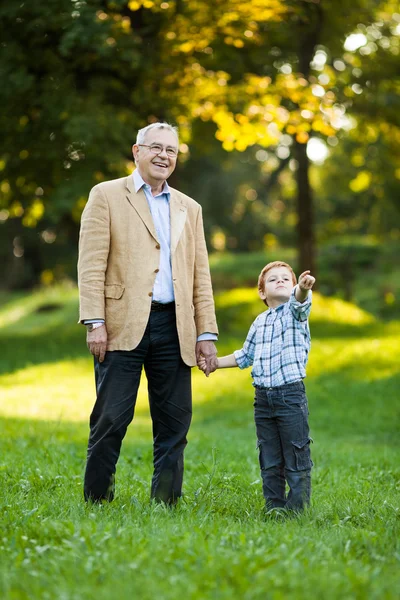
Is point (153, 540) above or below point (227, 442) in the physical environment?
above

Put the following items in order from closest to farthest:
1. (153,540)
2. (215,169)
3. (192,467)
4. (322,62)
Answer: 1. (153,540)
2. (192,467)
3. (322,62)
4. (215,169)

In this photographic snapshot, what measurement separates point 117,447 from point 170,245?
1.24 meters

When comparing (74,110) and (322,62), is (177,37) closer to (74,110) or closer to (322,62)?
(74,110)

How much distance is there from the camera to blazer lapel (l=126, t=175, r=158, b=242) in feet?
17.3

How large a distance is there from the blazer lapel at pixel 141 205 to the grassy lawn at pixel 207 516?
1625 mm

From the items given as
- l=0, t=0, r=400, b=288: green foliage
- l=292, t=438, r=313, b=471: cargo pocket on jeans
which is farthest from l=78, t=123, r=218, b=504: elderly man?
l=0, t=0, r=400, b=288: green foliage

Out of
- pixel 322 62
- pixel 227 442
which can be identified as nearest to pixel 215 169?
pixel 322 62

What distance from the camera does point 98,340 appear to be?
511 cm

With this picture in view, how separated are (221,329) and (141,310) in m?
14.0

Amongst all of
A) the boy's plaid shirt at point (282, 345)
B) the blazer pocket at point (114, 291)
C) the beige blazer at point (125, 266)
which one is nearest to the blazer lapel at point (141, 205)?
the beige blazer at point (125, 266)

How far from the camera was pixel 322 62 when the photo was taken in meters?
19.8

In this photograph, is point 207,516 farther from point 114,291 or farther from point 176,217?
point 176,217

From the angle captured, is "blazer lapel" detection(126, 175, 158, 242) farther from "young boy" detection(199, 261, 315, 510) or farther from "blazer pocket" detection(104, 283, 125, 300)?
"young boy" detection(199, 261, 315, 510)

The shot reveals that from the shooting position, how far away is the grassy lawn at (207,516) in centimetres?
348
